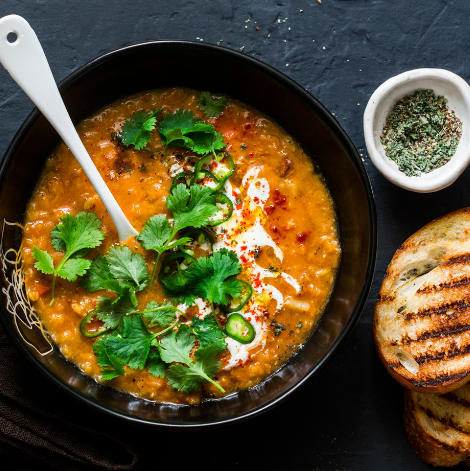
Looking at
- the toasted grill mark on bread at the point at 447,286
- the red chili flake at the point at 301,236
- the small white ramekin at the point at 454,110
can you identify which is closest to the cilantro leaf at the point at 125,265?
the red chili flake at the point at 301,236

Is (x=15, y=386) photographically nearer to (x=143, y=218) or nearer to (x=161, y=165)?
(x=143, y=218)

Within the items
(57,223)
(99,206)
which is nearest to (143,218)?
(99,206)

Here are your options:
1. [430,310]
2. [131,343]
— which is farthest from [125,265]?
[430,310]

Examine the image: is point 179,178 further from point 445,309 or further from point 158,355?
point 445,309

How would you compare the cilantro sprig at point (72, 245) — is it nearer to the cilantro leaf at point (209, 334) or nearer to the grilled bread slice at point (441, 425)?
the cilantro leaf at point (209, 334)

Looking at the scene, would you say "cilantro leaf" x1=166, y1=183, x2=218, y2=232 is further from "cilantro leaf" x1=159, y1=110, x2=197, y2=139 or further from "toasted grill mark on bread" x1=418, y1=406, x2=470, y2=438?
"toasted grill mark on bread" x1=418, y1=406, x2=470, y2=438

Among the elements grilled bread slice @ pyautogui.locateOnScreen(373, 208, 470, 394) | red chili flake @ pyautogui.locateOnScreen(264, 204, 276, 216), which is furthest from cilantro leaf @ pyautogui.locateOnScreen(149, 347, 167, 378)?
grilled bread slice @ pyautogui.locateOnScreen(373, 208, 470, 394)
